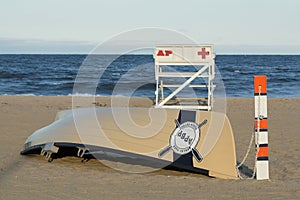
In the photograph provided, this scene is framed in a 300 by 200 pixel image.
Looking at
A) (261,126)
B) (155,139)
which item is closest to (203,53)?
(155,139)

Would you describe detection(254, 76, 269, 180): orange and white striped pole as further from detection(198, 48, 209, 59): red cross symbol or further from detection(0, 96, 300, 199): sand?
detection(198, 48, 209, 59): red cross symbol

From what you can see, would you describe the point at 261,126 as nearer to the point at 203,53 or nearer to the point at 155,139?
the point at 155,139

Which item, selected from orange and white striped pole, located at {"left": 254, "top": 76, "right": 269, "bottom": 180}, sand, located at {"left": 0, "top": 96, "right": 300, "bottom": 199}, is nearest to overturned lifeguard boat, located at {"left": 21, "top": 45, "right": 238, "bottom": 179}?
sand, located at {"left": 0, "top": 96, "right": 300, "bottom": 199}

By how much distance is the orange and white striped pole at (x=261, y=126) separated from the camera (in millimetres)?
6367

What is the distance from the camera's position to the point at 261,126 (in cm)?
645

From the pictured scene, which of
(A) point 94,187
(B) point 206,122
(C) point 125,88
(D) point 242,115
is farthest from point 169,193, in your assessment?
(C) point 125,88

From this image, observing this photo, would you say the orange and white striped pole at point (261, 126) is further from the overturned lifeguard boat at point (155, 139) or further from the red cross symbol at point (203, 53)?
the red cross symbol at point (203, 53)

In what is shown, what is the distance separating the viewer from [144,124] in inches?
273

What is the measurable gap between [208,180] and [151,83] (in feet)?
70.0

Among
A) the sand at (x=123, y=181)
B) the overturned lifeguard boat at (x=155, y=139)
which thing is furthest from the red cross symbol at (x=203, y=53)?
the overturned lifeguard boat at (x=155, y=139)

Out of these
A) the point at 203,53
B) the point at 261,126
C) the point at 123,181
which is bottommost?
the point at 123,181

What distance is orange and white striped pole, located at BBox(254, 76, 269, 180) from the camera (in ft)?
20.9

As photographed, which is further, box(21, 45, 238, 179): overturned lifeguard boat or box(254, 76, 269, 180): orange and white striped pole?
box(21, 45, 238, 179): overturned lifeguard boat

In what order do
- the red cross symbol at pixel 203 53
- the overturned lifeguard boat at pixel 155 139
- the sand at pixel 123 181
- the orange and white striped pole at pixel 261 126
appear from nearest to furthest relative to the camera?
the sand at pixel 123 181 < the orange and white striped pole at pixel 261 126 < the overturned lifeguard boat at pixel 155 139 < the red cross symbol at pixel 203 53
